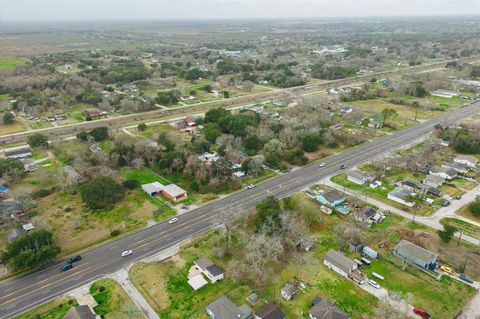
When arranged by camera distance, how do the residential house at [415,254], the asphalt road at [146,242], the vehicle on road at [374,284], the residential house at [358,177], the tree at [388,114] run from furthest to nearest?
the tree at [388,114], the residential house at [358,177], the residential house at [415,254], the vehicle on road at [374,284], the asphalt road at [146,242]

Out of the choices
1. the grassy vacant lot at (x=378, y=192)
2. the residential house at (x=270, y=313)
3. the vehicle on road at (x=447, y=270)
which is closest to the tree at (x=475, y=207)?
the grassy vacant lot at (x=378, y=192)

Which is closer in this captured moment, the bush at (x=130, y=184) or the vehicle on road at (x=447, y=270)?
the vehicle on road at (x=447, y=270)

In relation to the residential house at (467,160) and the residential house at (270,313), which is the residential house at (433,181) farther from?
the residential house at (270,313)

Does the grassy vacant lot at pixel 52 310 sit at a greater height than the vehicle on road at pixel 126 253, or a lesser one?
lesser

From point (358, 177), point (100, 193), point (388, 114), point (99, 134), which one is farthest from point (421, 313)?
point (99, 134)

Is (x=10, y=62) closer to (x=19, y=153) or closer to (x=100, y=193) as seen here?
(x=19, y=153)

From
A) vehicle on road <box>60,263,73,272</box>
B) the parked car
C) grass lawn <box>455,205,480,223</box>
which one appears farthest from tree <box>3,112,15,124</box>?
grass lawn <box>455,205,480,223</box>

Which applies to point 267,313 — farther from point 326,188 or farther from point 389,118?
point 389,118

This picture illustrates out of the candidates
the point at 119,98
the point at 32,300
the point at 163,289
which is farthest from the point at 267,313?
the point at 119,98
